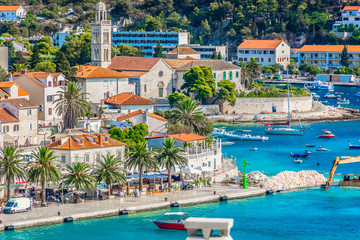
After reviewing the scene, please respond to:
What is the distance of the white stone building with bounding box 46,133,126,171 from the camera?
205 feet

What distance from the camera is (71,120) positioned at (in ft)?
261

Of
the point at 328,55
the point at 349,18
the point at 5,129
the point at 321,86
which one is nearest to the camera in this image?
the point at 5,129

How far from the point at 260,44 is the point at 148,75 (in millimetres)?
59865

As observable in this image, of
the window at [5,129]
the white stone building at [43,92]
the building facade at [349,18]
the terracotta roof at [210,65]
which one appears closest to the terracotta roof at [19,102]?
the window at [5,129]

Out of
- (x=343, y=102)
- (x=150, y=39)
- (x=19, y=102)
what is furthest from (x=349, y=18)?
(x=19, y=102)

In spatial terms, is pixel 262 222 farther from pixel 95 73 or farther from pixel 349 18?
pixel 349 18

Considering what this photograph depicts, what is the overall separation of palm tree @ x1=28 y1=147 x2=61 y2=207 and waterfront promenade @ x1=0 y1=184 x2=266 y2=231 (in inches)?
71.8

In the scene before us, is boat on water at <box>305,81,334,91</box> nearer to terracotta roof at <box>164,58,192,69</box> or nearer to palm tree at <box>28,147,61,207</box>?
terracotta roof at <box>164,58,192,69</box>

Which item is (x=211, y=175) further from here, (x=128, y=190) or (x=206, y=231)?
(x=206, y=231)

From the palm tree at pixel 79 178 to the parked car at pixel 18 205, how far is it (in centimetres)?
350

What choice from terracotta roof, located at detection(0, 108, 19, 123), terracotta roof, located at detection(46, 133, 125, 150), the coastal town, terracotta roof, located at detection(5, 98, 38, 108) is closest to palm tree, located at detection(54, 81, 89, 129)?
the coastal town

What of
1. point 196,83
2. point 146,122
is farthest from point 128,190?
point 196,83

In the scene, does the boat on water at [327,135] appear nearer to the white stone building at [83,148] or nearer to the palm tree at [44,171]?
the white stone building at [83,148]

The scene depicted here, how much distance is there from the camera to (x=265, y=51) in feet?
562
